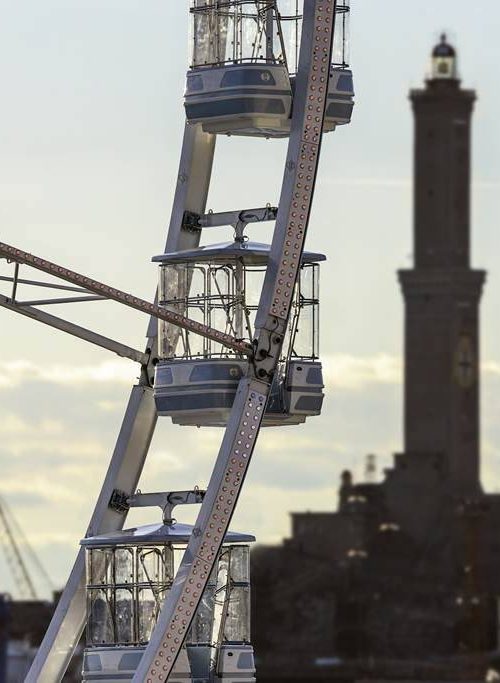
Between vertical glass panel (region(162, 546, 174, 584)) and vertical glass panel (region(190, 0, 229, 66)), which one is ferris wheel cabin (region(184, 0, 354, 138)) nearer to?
vertical glass panel (region(190, 0, 229, 66))

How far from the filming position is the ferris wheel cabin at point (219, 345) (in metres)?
70.1

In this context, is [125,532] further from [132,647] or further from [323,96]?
[323,96]

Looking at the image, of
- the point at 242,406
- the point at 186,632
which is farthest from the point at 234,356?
the point at 186,632

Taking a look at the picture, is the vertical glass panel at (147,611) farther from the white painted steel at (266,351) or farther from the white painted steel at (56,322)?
the white painted steel at (56,322)

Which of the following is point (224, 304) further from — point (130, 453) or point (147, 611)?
point (147, 611)

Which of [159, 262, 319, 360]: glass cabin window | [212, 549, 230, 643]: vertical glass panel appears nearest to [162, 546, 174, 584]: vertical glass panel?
[212, 549, 230, 643]: vertical glass panel

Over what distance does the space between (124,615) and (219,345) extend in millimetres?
5492

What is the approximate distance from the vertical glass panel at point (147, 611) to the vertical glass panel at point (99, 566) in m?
0.77

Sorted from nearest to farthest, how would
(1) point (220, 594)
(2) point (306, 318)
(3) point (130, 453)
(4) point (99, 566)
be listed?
1. (4) point (99, 566)
2. (2) point (306, 318)
3. (1) point (220, 594)
4. (3) point (130, 453)

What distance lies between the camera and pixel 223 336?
227ft

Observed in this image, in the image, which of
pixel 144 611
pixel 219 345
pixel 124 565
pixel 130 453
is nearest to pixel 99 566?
pixel 124 565

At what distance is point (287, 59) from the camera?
233 feet

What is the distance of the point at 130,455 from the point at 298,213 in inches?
263

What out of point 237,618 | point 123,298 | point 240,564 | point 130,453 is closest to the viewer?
point 123,298
